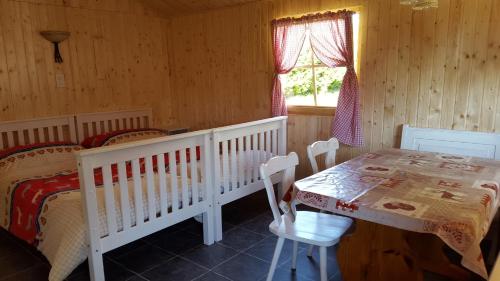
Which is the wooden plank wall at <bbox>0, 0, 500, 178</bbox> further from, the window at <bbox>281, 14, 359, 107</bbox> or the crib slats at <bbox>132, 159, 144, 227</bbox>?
the crib slats at <bbox>132, 159, 144, 227</bbox>

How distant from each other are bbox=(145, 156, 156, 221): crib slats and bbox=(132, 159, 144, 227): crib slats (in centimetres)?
6

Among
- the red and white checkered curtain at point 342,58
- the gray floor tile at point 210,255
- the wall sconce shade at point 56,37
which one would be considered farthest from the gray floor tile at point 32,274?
the red and white checkered curtain at point 342,58

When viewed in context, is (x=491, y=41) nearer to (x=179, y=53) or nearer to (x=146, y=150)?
(x=146, y=150)

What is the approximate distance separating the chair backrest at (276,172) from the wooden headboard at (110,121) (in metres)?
2.58

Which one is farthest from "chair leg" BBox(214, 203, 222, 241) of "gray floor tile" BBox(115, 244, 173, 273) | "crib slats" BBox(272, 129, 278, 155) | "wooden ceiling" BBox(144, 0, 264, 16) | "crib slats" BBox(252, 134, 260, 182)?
"wooden ceiling" BBox(144, 0, 264, 16)

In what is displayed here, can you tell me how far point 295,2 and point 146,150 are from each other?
213 cm

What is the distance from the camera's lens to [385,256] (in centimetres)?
183

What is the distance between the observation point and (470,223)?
4.89 ft

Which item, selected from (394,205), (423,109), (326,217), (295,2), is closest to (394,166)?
(326,217)

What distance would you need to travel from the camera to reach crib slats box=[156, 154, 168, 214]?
2.44m

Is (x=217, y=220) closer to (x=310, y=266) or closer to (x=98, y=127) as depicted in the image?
(x=310, y=266)

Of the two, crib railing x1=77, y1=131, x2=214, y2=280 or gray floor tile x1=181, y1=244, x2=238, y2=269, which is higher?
crib railing x1=77, y1=131, x2=214, y2=280

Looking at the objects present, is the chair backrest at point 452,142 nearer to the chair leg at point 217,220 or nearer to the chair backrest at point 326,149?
the chair backrest at point 326,149

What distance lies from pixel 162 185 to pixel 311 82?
1.93m
